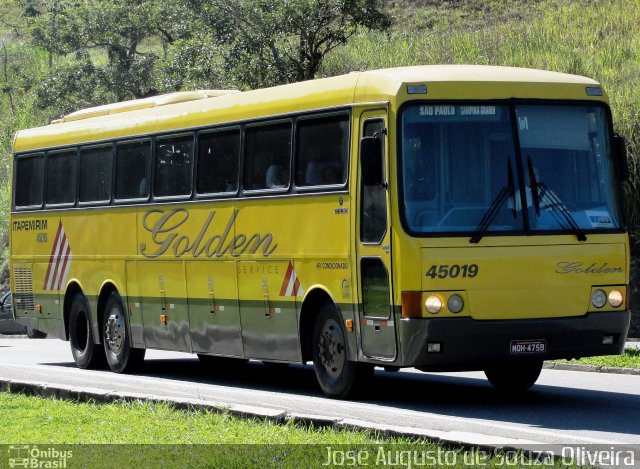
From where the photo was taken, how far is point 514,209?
45.9 ft

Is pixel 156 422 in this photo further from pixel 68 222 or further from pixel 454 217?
pixel 68 222

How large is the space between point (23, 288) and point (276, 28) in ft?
29.4

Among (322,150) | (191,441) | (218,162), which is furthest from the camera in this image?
(218,162)

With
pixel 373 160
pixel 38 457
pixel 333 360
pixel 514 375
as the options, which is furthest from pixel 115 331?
pixel 38 457

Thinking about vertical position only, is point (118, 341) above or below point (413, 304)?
below

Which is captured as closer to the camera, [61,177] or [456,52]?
[61,177]

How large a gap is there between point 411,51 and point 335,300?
103ft

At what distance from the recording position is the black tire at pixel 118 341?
1986 centimetres

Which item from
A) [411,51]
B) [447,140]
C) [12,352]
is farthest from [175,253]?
[411,51]

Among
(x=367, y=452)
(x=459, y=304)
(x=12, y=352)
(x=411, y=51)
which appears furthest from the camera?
(x=411, y=51)

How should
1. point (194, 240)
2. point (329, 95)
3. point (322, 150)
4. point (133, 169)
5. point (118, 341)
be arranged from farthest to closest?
point (118, 341) < point (133, 169) < point (194, 240) < point (322, 150) < point (329, 95)

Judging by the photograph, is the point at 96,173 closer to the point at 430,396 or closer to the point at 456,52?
the point at 430,396

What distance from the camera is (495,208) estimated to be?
45.6 feet

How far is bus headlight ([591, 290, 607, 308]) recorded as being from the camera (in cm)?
1411
